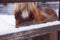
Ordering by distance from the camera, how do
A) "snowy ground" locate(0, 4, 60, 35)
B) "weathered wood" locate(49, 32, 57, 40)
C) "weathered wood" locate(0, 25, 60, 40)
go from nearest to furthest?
1. "weathered wood" locate(0, 25, 60, 40)
2. "snowy ground" locate(0, 4, 60, 35)
3. "weathered wood" locate(49, 32, 57, 40)

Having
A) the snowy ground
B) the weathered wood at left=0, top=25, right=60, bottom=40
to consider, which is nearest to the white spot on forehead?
the snowy ground

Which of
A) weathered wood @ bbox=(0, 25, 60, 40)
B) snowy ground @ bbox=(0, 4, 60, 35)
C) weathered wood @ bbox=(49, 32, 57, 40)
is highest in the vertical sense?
snowy ground @ bbox=(0, 4, 60, 35)

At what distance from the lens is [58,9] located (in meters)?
0.80

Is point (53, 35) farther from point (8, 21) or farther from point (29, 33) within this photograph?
point (8, 21)

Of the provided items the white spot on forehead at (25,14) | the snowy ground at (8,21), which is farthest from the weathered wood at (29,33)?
the white spot on forehead at (25,14)

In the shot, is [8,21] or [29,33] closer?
[29,33]

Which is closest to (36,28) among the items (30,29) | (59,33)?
(30,29)

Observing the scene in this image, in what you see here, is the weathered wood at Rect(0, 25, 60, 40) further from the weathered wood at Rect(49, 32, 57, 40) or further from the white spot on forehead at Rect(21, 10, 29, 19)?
the white spot on forehead at Rect(21, 10, 29, 19)

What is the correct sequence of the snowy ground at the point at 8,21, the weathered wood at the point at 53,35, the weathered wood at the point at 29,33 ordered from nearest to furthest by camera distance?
the weathered wood at the point at 29,33 < the snowy ground at the point at 8,21 < the weathered wood at the point at 53,35

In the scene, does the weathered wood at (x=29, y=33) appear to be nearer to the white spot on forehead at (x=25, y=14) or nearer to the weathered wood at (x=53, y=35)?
the weathered wood at (x=53, y=35)

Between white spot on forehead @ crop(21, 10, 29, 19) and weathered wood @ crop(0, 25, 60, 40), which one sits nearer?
weathered wood @ crop(0, 25, 60, 40)

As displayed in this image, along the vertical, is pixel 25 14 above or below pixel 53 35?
above

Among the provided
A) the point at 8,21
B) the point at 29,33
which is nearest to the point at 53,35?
the point at 29,33

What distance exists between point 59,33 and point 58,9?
0.15m
